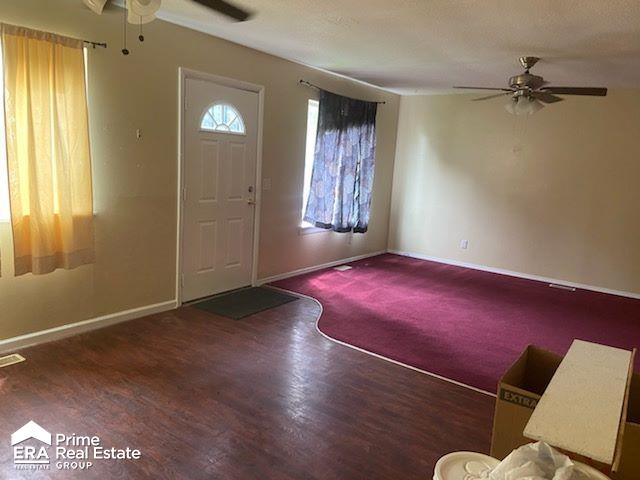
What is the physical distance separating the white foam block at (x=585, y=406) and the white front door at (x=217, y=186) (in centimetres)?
329

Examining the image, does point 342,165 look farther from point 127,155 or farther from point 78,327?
point 78,327

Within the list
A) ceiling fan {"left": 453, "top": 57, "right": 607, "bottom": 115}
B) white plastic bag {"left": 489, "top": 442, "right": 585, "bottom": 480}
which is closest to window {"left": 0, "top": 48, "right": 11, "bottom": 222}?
white plastic bag {"left": 489, "top": 442, "right": 585, "bottom": 480}

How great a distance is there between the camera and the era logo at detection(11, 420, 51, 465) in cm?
207

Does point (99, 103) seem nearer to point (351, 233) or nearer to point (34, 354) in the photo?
point (34, 354)

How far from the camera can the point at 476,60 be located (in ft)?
14.0

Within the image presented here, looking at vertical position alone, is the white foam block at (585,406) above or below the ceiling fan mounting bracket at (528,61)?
below

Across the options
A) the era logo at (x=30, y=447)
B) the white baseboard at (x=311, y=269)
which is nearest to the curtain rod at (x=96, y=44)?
the era logo at (x=30, y=447)

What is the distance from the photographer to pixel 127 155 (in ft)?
11.7

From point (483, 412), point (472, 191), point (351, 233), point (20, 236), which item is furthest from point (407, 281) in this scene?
point (20, 236)

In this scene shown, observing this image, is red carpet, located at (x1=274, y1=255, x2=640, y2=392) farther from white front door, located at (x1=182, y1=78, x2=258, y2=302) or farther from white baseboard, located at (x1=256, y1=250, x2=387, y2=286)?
white front door, located at (x1=182, y1=78, x2=258, y2=302)

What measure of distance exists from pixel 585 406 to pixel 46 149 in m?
3.18

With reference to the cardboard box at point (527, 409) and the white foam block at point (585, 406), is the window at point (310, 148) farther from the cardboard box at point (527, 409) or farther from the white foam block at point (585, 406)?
the white foam block at point (585, 406)

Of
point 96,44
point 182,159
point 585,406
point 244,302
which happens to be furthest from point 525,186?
point 585,406

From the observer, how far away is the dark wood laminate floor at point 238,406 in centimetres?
215
